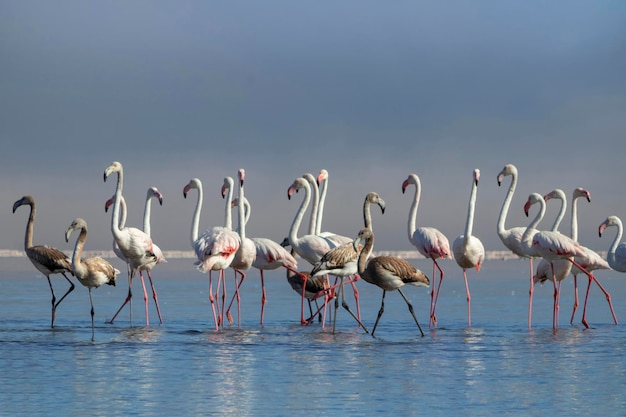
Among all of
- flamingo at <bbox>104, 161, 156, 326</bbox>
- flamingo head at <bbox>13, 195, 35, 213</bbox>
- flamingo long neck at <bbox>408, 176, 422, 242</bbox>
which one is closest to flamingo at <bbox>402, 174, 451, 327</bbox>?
flamingo long neck at <bbox>408, 176, 422, 242</bbox>

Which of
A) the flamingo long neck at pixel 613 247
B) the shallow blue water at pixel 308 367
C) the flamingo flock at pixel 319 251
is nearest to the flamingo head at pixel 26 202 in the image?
the flamingo flock at pixel 319 251

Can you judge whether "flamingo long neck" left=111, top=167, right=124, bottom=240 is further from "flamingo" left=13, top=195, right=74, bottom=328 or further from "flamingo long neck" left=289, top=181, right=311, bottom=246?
"flamingo long neck" left=289, top=181, right=311, bottom=246

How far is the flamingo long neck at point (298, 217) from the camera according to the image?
1587 centimetres

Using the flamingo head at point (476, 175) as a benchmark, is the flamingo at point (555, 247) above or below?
below

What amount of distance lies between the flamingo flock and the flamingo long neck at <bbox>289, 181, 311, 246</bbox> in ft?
0.05

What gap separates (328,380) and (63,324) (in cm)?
745

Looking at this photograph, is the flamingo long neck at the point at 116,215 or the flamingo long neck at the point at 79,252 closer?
the flamingo long neck at the point at 79,252

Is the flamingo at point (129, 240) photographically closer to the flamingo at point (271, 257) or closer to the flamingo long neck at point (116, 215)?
the flamingo long neck at point (116, 215)

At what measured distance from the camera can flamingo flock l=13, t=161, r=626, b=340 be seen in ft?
44.7

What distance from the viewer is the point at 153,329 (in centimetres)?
1480

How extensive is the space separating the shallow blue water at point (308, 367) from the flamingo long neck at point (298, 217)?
134cm

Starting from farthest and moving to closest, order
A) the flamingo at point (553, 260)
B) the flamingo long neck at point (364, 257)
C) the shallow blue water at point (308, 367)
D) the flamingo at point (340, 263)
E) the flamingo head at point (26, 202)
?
the flamingo head at point (26, 202)
the flamingo at point (553, 260)
the flamingo at point (340, 263)
the flamingo long neck at point (364, 257)
the shallow blue water at point (308, 367)

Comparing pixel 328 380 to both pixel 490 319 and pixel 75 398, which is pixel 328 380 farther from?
pixel 490 319

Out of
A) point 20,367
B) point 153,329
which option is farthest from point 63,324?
point 20,367
